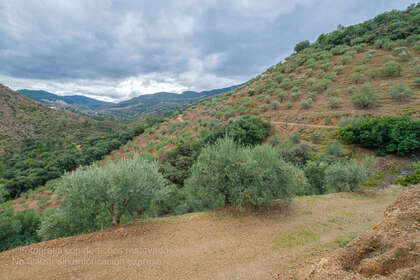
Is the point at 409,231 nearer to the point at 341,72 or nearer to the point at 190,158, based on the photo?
the point at 190,158

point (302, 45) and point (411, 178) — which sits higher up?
point (302, 45)

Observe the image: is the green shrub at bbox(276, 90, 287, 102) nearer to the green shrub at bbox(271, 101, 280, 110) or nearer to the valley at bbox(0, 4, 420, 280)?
the green shrub at bbox(271, 101, 280, 110)

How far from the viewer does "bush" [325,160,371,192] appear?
12.6 metres

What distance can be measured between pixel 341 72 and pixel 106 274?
44.0 m

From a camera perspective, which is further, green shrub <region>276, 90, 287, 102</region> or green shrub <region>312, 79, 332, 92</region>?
green shrub <region>276, 90, 287, 102</region>

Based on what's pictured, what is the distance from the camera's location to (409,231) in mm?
3721

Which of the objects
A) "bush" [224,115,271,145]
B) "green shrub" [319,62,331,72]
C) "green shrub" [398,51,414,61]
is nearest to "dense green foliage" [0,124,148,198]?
"bush" [224,115,271,145]

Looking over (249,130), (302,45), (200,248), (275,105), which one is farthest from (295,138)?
(302,45)

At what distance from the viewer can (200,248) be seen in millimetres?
7047

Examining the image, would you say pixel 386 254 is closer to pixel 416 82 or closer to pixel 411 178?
pixel 411 178

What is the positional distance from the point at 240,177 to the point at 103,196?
674cm

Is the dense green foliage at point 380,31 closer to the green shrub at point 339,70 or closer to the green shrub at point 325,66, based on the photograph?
the green shrub at point 325,66

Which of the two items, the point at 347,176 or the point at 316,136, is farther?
the point at 316,136

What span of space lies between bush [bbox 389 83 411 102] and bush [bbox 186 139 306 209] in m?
23.6
